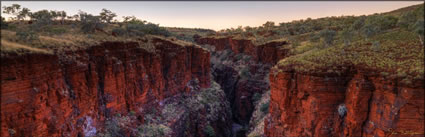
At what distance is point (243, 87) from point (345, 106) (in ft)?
115

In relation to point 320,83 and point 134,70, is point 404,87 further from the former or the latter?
point 134,70

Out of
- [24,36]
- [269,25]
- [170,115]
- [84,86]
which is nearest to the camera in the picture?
[24,36]

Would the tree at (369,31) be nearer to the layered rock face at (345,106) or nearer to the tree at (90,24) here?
the layered rock face at (345,106)

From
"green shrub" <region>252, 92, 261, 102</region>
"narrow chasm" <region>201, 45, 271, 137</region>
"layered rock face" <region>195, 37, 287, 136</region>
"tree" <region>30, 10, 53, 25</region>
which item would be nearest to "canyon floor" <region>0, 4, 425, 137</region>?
"tree" <region>30, 10, 53, 25</region>

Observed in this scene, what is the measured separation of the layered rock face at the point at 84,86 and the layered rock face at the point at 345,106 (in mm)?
16739

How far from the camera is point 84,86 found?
2100 centimetres

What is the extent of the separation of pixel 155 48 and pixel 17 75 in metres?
20.1

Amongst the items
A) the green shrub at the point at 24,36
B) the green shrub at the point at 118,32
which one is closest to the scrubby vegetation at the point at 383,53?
the green shrub at the point at 24,36

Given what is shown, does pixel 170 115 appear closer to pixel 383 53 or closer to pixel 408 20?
pixel 383 53

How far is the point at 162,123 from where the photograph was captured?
30594 mm

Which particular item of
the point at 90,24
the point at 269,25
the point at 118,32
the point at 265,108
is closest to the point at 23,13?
the point at 90,24

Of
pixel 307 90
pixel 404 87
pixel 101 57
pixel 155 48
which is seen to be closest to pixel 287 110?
pixel 307 90

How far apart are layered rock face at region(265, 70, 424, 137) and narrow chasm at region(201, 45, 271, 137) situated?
15976mm

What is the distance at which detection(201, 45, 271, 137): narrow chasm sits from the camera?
43647 mm
